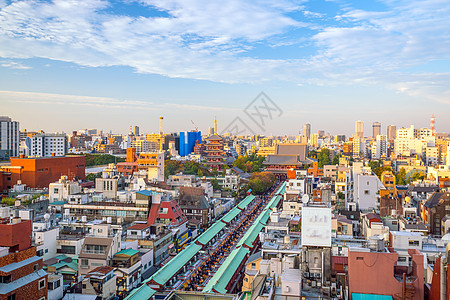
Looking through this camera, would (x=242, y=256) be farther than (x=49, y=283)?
Yes

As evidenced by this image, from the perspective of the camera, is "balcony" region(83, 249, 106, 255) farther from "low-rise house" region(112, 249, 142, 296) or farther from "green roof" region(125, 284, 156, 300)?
"green roof" region(125, 284, 156, 300)

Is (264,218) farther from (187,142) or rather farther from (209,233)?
(187,142)

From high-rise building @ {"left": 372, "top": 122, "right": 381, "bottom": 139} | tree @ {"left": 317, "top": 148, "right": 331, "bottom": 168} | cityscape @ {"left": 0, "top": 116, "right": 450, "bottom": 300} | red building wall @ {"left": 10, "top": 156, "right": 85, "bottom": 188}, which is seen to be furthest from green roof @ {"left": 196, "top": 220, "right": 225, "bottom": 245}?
high-rise building @ {"left": 372, "top": 122, "right": 381, "bottom": 139}

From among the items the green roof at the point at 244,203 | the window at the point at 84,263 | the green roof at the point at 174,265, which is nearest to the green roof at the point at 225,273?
the green roof at the point at 174,265

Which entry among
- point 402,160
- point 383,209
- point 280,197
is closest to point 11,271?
point 383,209

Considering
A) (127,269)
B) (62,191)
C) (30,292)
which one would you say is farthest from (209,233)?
(30,292)

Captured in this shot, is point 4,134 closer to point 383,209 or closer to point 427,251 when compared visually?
point 383,209
